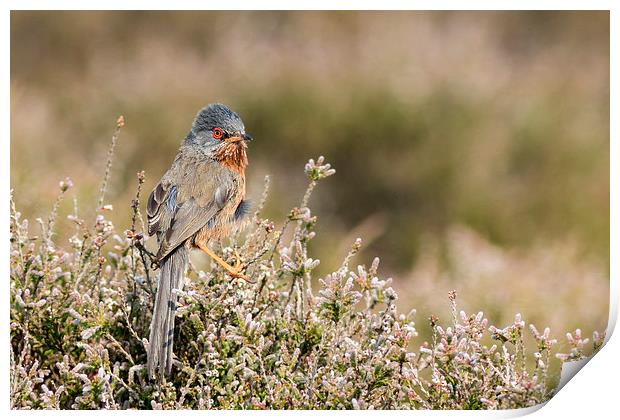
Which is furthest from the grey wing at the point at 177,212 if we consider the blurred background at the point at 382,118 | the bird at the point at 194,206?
the blurred background at the point at 382,118

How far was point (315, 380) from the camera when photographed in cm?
252

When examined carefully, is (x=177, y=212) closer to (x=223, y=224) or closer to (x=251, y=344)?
(x=223, y=224)

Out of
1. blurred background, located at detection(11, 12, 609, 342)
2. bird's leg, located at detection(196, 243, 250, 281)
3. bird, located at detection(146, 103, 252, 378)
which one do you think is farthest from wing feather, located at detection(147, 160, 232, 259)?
blurred background, located at detection(11, 12, 609, 342)

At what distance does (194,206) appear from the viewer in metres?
2.64

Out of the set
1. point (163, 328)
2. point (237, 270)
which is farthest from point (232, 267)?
point (163, 328)

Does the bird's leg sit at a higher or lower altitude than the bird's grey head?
lower

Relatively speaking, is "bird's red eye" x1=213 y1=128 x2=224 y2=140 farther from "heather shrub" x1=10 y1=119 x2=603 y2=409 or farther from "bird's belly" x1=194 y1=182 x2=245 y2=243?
"heather shrub" x1=10 y1=119 x2=603 y2=409

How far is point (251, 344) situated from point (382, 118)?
3.07 meters

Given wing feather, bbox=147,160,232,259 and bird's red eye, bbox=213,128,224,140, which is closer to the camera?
wing feather, bbox=147,160,232,259

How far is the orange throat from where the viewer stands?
272 centimetres

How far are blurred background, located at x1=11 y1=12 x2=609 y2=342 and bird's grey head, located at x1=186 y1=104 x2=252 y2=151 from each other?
89 cm

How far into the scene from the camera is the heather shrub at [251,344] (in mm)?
2473
